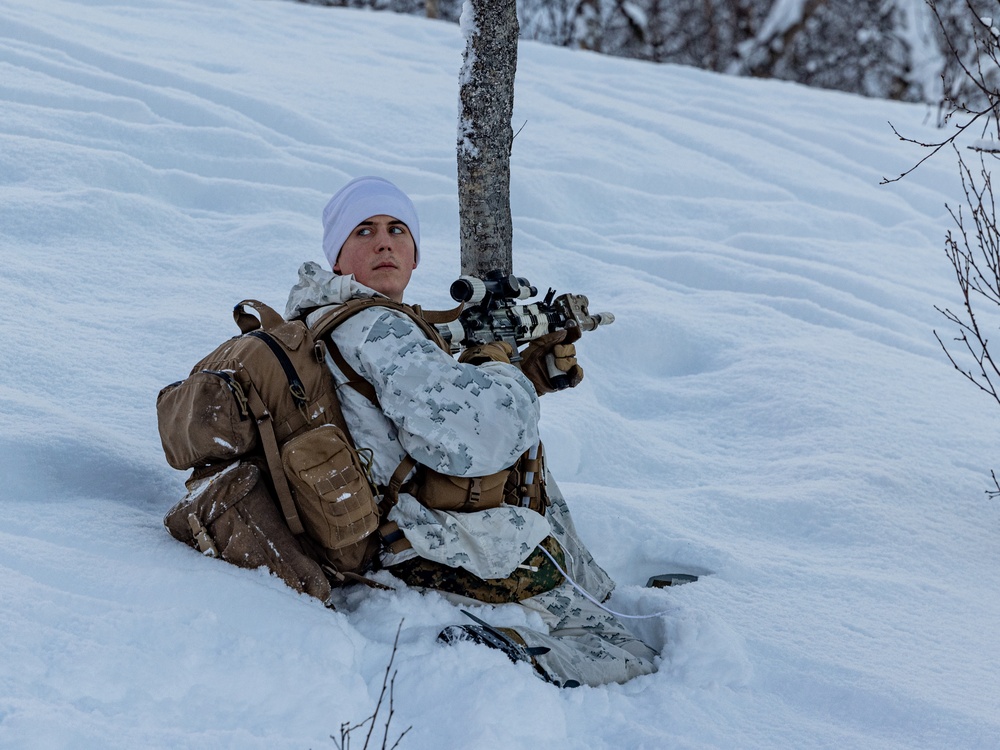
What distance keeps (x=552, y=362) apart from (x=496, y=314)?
31 cm

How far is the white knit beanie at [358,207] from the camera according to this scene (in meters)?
2.95

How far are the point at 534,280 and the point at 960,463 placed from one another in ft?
8.33

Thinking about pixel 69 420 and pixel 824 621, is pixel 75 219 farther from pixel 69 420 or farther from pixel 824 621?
pixel 824 621

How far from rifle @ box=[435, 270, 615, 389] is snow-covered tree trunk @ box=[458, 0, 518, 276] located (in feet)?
3.45

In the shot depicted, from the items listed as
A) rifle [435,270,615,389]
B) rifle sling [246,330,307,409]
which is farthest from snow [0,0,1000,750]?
rifle [435,270,615,389]

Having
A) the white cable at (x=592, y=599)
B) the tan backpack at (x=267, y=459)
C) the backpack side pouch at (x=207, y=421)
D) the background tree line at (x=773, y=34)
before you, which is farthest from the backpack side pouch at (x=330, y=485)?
the background tree line at (x=773, y=34)

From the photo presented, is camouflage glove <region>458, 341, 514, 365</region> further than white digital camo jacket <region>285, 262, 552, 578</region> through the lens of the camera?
Yes

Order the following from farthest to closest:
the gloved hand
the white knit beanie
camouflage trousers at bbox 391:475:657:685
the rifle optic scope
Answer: the gloved hand, the rifle optic scope, the white knit beanie, camouflage trousers at bbox 391:475:657:685

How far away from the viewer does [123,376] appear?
395cm

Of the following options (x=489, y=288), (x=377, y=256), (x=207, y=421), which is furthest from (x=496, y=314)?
(x=207, y=421)

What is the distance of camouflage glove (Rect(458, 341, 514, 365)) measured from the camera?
9.80 feet

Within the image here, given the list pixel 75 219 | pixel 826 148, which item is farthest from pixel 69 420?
pixel 826 148

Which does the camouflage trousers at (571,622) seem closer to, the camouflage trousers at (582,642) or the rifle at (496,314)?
the camouflage trousers at (582,642)

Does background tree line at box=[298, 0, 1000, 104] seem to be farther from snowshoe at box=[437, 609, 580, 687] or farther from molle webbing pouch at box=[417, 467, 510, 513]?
snowshoe at box=[437, 609, 580, 687]
